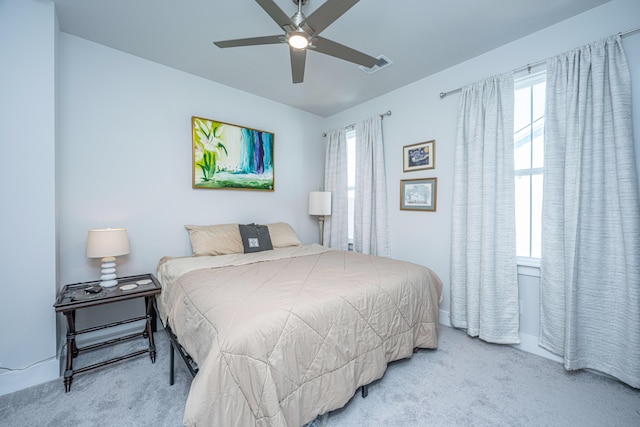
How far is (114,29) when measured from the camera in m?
2.15

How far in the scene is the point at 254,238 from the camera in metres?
2.93

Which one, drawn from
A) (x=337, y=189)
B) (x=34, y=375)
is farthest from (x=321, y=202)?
(x=34, y=375)

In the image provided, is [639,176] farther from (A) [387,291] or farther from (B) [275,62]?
(B) [275,62]

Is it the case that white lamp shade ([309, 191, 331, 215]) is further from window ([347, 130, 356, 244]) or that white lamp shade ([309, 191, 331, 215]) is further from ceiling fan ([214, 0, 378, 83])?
ceiling fan ([214, 0, 378, 83])

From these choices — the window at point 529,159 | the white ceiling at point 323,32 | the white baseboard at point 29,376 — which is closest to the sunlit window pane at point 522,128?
the window at point 529,159

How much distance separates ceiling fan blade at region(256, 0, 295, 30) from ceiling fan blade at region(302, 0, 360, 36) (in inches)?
4.0

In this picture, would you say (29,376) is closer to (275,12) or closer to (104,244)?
(104,244)

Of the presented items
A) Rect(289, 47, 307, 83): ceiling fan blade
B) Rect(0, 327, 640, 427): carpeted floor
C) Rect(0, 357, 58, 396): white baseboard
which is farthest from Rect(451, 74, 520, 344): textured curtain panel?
Rect(0, 357, 58, 396): white baseboard

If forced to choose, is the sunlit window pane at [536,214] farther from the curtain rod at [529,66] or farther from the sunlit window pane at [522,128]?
the curtain rod at [529,66]

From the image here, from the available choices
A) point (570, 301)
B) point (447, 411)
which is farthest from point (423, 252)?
point (447, 411)

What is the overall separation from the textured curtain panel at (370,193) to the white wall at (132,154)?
1.44m

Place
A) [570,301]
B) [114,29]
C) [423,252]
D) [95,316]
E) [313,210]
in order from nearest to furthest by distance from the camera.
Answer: [570,301] < [114,29] < [95,316] < [423,252] < [313,210]

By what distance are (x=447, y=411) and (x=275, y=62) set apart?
10.4ft

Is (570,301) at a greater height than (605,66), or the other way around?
(605,66)
